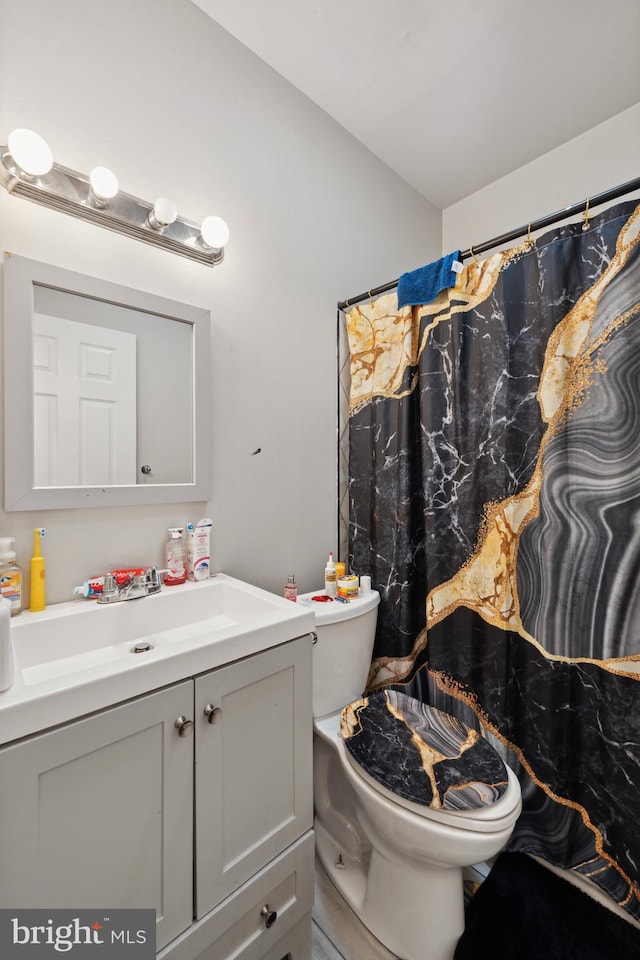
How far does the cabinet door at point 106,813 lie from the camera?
648 millimetres

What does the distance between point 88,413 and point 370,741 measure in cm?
121

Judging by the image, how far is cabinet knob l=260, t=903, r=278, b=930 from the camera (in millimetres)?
978

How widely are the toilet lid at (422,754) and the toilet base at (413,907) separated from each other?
0.24 m

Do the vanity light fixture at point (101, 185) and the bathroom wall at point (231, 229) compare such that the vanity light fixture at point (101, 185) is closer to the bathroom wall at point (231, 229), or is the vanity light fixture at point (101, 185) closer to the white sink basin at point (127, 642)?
the bathroom wall at point (231, 229)

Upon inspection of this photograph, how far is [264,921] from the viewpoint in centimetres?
98

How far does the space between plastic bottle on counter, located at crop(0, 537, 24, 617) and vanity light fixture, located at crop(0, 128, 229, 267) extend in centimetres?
86

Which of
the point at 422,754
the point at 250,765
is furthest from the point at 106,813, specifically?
the point at 422,754

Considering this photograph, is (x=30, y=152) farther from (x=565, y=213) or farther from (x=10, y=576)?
(x=565, y=213)

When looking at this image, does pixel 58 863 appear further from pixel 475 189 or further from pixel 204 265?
pixel 475 189

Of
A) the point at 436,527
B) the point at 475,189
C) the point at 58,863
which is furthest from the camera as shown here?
the point at 475,189

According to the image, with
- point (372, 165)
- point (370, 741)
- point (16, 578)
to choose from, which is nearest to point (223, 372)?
point (16, 578)

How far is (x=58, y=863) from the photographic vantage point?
69 centimetres

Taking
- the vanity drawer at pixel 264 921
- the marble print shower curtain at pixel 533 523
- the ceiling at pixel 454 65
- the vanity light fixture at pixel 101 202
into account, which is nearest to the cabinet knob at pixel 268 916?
the vanity drawer at pixel 264 921

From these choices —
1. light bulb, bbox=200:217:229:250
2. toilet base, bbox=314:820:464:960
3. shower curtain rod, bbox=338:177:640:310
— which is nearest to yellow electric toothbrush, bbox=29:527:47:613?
light bulb, bbox=200:217:229:250
